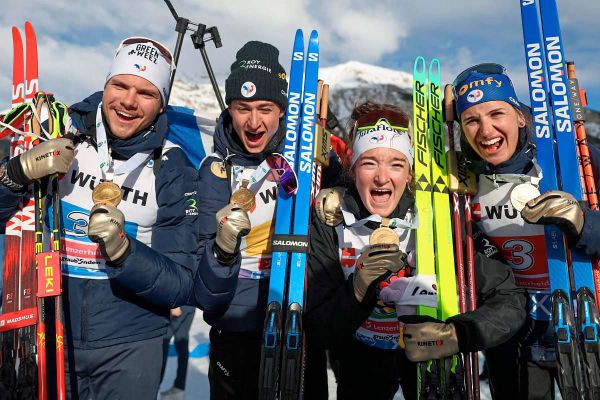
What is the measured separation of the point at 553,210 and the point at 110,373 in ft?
8.16

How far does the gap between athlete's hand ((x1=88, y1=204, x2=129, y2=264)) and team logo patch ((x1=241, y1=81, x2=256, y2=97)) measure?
1.15 meters

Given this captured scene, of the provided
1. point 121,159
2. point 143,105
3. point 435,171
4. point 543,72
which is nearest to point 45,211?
point 121,159

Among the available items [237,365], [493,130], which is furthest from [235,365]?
[493,130]

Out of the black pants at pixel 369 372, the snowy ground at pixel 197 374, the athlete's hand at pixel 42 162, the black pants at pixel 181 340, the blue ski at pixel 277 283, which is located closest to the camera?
the athlete's hand at pixel 42 162

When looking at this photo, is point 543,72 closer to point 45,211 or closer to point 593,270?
point 593,270

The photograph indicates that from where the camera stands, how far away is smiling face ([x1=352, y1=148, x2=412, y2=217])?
256 cm

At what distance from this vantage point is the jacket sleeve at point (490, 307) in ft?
7.23

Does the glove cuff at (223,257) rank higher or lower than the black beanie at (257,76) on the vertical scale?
lower

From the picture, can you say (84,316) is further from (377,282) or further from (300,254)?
(377,282)

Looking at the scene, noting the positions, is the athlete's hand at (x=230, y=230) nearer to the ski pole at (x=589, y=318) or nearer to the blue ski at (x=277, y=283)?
the blue ski at (x=277, y=283)

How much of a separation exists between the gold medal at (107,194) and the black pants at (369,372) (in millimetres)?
1702

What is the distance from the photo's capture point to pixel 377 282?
7.12ft

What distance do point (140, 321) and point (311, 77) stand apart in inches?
81.0

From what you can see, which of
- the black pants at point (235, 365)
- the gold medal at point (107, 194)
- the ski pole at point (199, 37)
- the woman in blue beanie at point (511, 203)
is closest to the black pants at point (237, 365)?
the black pants at point (235, 365)
